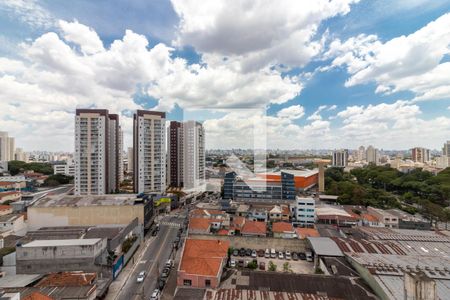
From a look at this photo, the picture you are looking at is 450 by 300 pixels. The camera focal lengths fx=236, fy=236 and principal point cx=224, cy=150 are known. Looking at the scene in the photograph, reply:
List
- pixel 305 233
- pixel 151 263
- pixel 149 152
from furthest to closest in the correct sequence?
pixel 149 152, pixel 305 233, pixel 151 263

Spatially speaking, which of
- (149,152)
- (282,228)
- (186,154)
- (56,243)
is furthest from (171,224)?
(186,154)

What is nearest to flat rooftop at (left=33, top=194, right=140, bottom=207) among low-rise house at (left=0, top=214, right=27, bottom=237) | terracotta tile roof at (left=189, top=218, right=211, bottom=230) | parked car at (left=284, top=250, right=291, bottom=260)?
low-rise house at (left=0, top=214, right=27, bottom=237)

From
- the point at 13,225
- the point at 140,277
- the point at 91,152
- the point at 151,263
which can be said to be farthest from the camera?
the point at 91,152

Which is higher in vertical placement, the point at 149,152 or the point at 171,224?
the point at 149,152

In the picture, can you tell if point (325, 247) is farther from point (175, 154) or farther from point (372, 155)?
point (372, 155)

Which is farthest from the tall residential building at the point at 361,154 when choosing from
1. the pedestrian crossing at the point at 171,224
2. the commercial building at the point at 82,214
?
the commercial building at the point at 82,214

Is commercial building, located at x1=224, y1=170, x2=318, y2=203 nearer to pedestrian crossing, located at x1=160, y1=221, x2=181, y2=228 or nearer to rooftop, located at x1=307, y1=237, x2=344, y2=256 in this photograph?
pedestrian crossing, located at x1=160, y1=221, x2=181, y2=228
